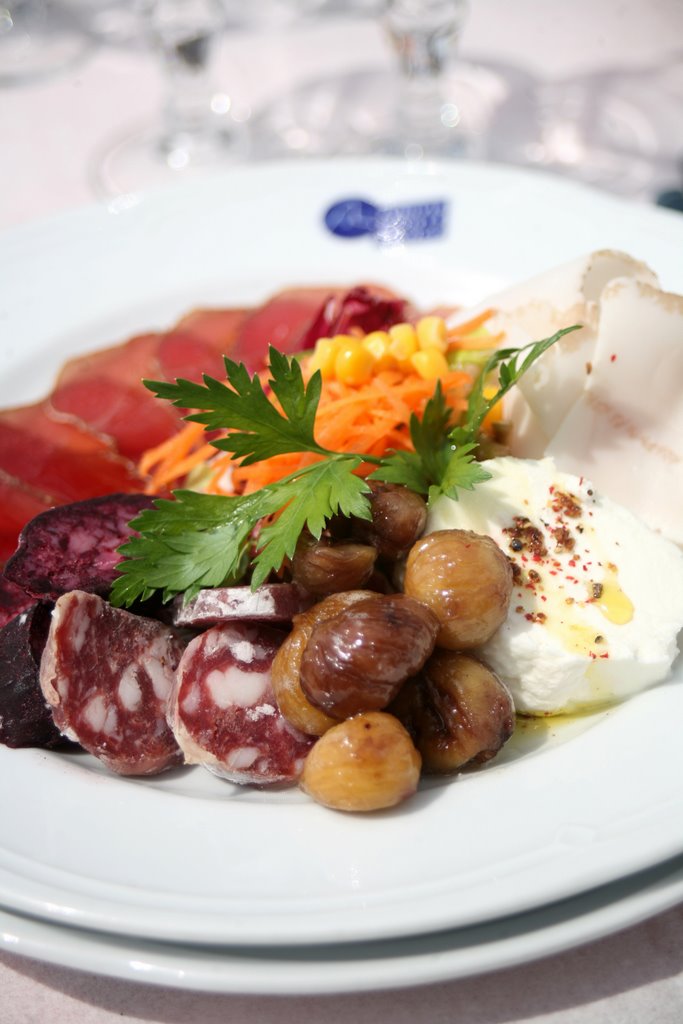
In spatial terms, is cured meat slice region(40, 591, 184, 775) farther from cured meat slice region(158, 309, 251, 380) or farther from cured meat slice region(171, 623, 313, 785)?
cured meat slice region(158, 309, 251, 380)

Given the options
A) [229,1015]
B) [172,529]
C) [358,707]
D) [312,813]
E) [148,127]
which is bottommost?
[229,1015]

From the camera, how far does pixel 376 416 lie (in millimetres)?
2529

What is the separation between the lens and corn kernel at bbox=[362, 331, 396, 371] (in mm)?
2705

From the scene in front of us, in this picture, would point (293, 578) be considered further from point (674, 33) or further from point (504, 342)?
point (674, 33)

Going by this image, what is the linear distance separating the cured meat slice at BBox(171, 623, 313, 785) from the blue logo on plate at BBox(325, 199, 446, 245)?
7.15 ft

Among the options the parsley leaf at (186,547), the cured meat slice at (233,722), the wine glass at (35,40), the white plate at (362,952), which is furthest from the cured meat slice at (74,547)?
the wine glass at (35,40)

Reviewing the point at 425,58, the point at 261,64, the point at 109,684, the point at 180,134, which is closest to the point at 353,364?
the point at 109,684

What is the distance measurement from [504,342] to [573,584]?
86 centimetres

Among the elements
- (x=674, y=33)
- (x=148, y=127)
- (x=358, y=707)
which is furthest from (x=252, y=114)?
(x=358, y=707)

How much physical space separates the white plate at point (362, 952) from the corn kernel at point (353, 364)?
1.45 m

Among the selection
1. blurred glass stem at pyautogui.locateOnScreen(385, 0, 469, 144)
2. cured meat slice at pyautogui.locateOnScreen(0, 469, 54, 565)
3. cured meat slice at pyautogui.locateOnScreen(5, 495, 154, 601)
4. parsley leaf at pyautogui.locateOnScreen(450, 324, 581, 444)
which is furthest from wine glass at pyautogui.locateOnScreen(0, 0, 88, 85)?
parsley leaf at pyautogui.locateOnScreen(450, 324, 581, 444)

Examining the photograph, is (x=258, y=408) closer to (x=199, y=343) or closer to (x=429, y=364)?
(x=429, y=364)

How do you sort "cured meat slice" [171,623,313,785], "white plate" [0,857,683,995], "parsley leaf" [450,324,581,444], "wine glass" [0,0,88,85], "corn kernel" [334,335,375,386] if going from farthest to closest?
1. "wine glass" [0,0,88,85]
2. "corn kernel" [334,335,375,386]
3. "parsley leaf" [450,324,581,444]
4. "cured meat slice" [171,623,313,785]
5. "white plate" [0,857,683,995]

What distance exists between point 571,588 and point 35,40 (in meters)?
5.08
